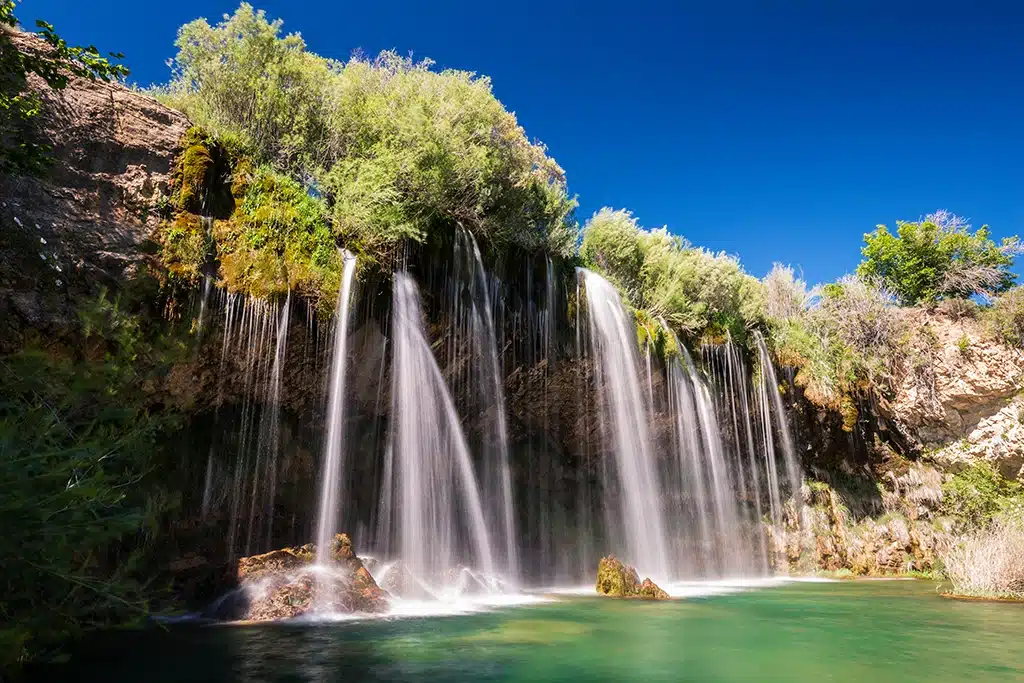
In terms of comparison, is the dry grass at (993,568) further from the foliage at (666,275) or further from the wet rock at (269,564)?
the wet rock at (269,564)

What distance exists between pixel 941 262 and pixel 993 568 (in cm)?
2047

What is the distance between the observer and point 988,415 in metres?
25.9

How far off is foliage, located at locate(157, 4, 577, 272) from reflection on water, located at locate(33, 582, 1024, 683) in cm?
821

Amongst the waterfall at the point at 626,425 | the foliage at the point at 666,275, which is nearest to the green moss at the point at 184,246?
the waterfall at the point at 626,425

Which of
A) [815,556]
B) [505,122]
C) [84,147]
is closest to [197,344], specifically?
[84,147]

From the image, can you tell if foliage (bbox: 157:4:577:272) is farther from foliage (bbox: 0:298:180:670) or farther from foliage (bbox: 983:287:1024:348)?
foliage (bbox: 983:287:1024:348)

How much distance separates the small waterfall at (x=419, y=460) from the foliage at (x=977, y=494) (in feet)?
66.2

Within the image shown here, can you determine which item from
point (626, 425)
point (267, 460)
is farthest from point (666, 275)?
point (267, 460)

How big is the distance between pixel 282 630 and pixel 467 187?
12.1 meters

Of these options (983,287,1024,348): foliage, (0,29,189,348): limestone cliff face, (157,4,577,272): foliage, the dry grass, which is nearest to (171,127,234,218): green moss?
(0,29,189,348): limestone cliff face

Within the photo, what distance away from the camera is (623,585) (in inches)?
601

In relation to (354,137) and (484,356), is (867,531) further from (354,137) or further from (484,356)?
(354,137)

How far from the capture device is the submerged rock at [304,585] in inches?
402

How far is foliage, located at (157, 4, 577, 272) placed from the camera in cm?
1501
